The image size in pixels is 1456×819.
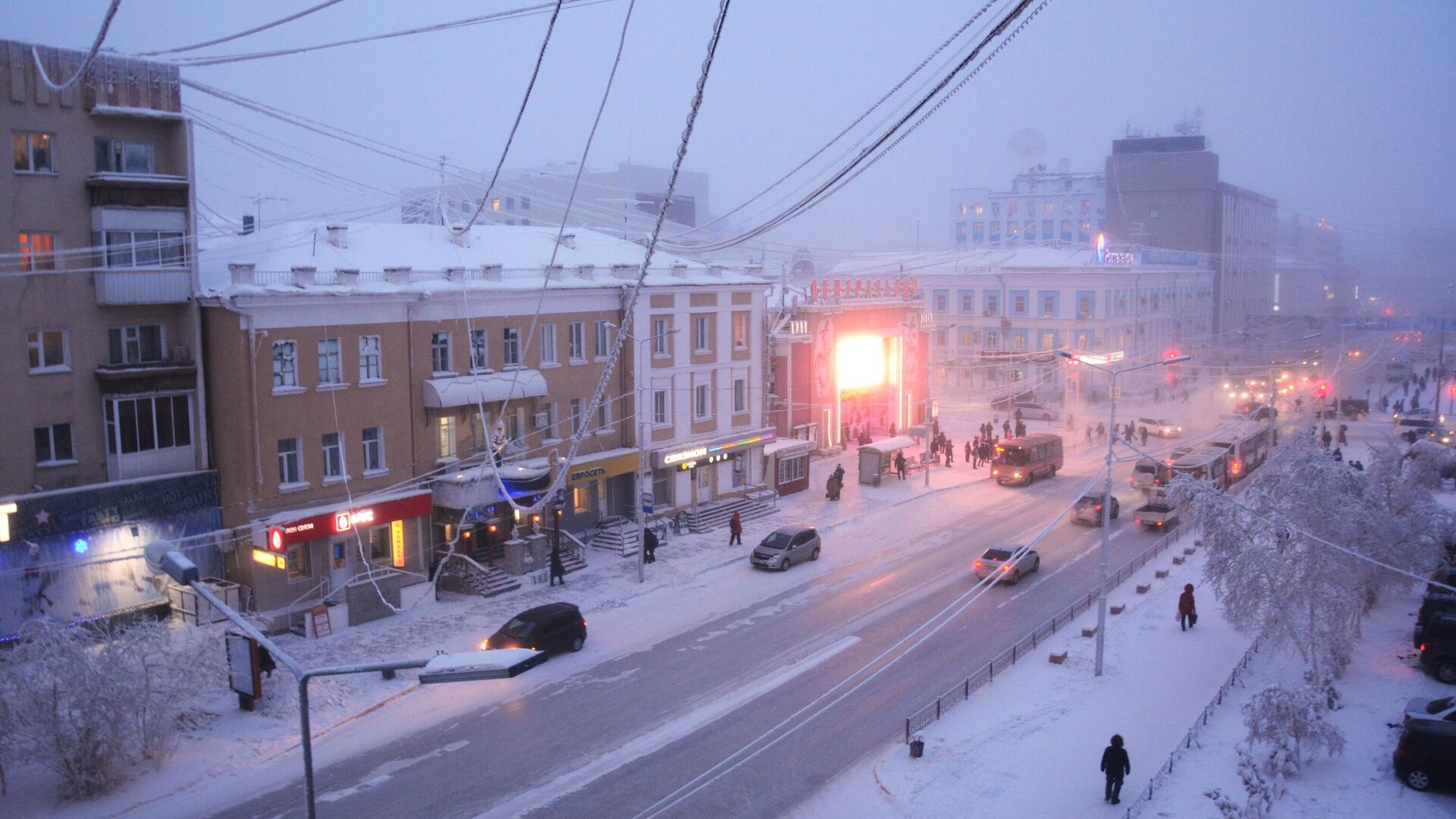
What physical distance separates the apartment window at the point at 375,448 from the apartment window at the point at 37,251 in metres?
8.78

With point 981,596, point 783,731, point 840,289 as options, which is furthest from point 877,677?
point 840,289

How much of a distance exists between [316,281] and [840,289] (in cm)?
3136

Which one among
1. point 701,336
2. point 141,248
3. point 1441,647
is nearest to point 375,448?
point 141,248

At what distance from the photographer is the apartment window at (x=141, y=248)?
25656 millimetres

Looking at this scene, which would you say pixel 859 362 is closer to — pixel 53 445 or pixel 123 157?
pixel 123 157

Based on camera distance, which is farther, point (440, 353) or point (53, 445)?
point (440, 353)

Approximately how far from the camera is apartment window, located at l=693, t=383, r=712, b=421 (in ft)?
135

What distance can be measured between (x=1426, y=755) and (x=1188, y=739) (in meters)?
3.71

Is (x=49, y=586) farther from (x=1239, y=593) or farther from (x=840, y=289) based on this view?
(x=840, y=289)

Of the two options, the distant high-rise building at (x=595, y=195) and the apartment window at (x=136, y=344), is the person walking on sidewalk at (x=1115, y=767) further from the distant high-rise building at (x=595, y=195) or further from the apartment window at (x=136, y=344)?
the distant high-rise building at (x=595, y=195)

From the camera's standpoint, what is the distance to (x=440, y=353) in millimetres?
31953

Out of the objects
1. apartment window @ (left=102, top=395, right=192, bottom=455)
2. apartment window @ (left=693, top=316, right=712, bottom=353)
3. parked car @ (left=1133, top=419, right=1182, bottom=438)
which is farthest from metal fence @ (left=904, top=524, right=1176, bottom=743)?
parked car @ (left=1133, top=419, right=1182, bottom=438)

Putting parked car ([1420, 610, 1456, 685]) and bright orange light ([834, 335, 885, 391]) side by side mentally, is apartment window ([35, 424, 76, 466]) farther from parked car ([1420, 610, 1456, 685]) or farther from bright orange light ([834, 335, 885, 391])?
bright orange light ([834, 335, 885, 391])

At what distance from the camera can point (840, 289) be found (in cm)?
5484
